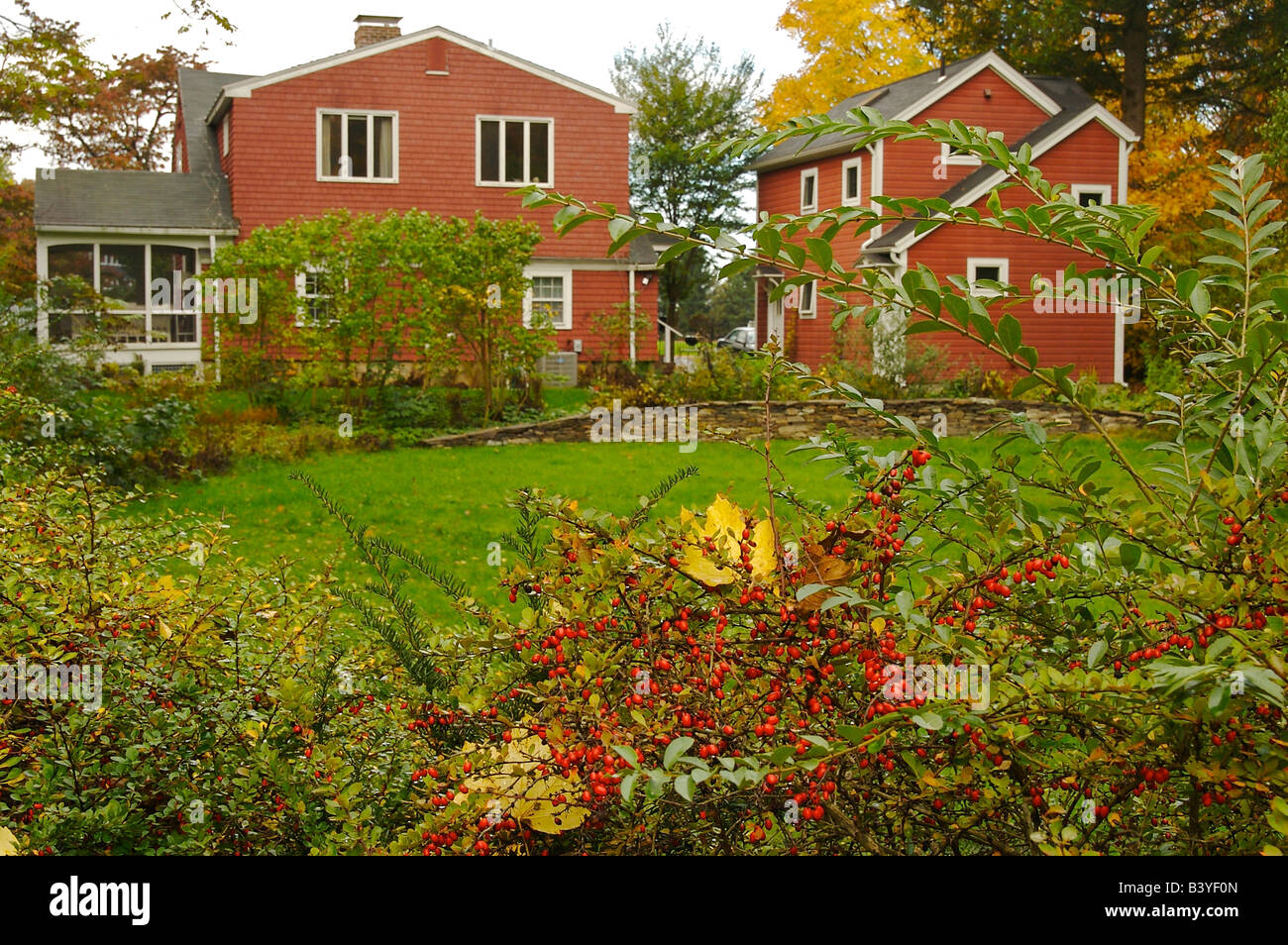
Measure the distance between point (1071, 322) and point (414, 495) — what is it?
60.4ft

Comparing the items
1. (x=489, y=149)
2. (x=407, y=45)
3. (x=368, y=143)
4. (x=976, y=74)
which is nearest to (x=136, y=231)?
(x=368, y=143)

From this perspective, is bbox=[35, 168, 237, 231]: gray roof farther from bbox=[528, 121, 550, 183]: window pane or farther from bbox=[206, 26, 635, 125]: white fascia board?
bbox=[528, 121, 550, 183]: window pane

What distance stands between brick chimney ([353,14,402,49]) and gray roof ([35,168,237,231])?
4559 millimetres

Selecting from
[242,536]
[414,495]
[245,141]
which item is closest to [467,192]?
[245,141]

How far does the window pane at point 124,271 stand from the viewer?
2578 cm

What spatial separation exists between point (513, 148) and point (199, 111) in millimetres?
8387

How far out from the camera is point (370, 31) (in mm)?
27688

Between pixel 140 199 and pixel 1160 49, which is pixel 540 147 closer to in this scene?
pixel 140 199

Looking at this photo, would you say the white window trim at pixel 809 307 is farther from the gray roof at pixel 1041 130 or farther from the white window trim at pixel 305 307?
the white window trim at pixel 305 307

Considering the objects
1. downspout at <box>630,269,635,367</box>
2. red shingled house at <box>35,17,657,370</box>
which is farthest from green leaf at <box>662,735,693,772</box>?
red shingled house at <box>35,17,657,370</box>

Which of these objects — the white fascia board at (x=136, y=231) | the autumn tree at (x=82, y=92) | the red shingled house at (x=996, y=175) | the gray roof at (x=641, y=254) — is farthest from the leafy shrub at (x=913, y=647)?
the white fascia board at (x=136, y=231)

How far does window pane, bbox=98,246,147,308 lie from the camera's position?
84.6ft

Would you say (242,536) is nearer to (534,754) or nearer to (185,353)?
(534,754)
